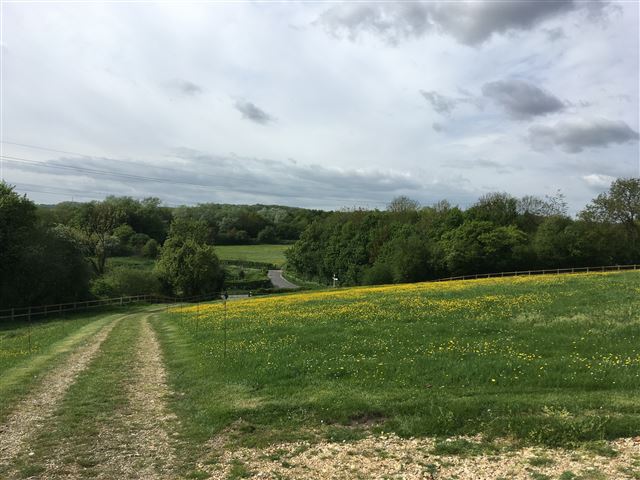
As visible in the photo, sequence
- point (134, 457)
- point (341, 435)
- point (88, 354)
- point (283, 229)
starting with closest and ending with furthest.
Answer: point (134, 457)
point (341, 435)
point (88, 354)
point (283, 229)

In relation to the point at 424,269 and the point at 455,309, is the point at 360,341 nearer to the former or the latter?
the point at 455,309

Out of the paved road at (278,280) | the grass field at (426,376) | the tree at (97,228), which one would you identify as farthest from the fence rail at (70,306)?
the paved road at (278,280)

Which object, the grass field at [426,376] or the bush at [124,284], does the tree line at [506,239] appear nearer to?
the bush at [124,284]

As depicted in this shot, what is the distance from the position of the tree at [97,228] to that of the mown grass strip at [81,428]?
70.6m

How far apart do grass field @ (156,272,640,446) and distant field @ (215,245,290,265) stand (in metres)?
123

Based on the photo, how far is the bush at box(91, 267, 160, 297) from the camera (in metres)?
70.0

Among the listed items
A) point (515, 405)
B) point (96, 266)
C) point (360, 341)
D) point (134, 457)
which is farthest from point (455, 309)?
point (96, 266)

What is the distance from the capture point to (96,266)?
86.8 metres

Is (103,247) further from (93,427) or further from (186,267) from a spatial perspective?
(93,427)

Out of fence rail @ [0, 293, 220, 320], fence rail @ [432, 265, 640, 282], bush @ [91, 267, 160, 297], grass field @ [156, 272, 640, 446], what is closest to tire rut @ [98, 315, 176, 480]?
grass field @ [156, 272, 640, 446]

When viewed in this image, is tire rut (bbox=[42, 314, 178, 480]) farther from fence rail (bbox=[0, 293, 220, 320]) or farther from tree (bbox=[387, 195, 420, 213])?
tree (bbox=[387, 195, 420, 213])

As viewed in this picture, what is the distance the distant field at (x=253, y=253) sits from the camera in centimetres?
14550

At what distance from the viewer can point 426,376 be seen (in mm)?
12062

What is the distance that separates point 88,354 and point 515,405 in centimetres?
1763
